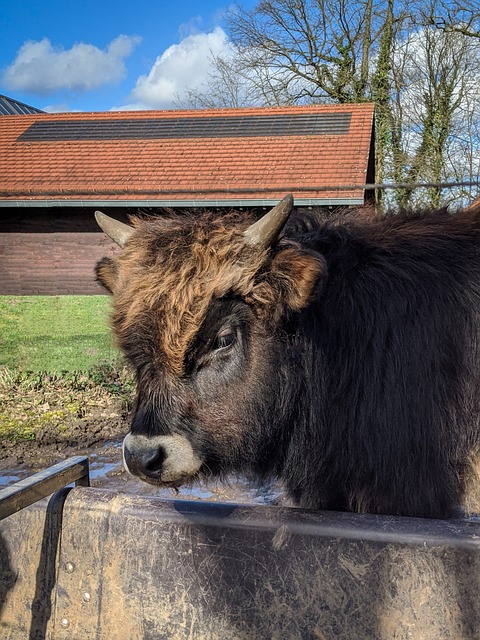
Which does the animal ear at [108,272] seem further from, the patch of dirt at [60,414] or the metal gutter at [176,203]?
the metal gutter at [176,203]

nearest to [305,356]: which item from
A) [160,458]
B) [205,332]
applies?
[205,332]

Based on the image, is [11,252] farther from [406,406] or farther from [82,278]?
[406,406]

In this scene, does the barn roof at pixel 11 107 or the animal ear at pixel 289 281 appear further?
the barn roof at pixel 11 107

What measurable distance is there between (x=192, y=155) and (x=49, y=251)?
15.5ft

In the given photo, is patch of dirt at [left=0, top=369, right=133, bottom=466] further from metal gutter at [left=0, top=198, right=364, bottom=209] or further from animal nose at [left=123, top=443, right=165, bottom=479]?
metal gutter at [left=0, top=198, right=364, bottom=209]

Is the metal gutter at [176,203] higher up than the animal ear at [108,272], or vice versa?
the metal gutter at [176,203]

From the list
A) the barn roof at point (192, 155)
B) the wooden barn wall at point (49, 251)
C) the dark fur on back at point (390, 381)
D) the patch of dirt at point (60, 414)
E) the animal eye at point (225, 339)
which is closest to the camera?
the animal eye at point (225, 339)

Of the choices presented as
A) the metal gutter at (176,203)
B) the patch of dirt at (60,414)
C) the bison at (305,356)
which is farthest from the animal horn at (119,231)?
the metal gutter at (176,203)

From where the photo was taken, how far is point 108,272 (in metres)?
2.99

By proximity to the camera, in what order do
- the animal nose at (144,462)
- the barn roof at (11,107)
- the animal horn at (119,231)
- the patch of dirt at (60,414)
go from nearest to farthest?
the animal nose at (144,462), the animal horn at (119,231), the patch of dirt at (60,414), the barn roof at (11,107)

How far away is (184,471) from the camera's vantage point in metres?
2.45

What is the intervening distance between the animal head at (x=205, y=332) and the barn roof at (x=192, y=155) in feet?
36.2

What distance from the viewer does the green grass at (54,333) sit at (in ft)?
29.2

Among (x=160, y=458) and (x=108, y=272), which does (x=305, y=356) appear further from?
(x=108, y=272)
